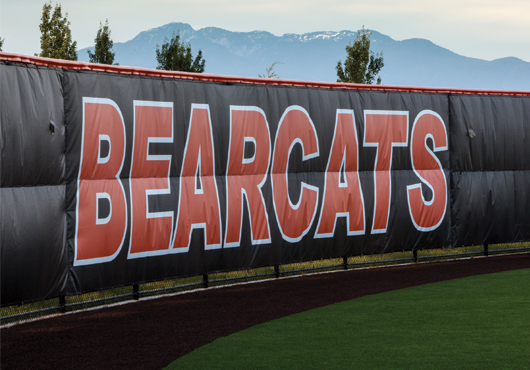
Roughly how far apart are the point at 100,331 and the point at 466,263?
7.83m

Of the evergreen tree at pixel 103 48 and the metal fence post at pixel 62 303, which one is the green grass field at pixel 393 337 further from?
the evergreen tree at pixel 103 48

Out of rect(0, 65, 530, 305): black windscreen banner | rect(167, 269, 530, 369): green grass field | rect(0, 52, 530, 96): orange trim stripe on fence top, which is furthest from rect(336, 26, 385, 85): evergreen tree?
rect(167, 269, 530, 369): green grass field

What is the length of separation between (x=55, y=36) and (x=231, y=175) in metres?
20.2

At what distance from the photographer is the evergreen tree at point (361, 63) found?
93.0ft

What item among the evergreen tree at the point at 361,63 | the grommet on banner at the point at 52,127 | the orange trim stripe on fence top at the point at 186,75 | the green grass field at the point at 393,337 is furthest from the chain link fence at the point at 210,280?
the evergreen tree at the point at 361,63

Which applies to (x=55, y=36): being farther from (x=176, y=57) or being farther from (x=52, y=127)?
(x=52, y=127)

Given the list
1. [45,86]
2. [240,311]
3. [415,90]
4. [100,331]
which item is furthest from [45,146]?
[415,90]

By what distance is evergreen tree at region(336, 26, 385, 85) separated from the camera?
28.4 meters

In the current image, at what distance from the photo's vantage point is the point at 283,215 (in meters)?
10.9

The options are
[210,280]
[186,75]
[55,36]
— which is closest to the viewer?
[186,75]

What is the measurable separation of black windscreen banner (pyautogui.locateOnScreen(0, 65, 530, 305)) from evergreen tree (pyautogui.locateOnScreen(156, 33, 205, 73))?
60.7 ft

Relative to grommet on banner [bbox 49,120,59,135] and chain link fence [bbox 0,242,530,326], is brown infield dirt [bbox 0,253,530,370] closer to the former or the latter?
chain link fence [bbox 0,242,530,326]

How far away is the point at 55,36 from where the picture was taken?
27.7 metres

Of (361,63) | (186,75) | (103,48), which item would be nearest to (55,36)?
(103,48)
